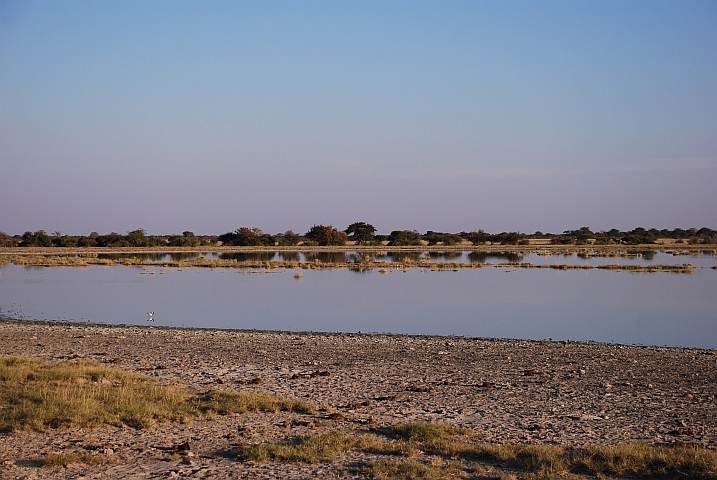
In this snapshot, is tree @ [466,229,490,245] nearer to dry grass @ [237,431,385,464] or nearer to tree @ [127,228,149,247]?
tree @ [127,228,149,247]

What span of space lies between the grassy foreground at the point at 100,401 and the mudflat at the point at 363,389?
245mm

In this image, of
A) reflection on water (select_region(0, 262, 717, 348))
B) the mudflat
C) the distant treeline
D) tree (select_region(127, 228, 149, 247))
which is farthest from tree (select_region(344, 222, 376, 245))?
the mudflat

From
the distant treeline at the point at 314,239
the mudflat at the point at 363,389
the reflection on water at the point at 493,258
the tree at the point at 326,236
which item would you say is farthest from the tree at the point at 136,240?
the mudflat at the point at 363,389

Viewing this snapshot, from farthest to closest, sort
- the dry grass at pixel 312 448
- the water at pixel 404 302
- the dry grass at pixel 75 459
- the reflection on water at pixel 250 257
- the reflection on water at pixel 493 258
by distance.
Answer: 1. the reflection on water at pixel 250 257
2. the reflection on water at pixel 493 258
3. the water at pixel 404 302
4. the dry grass at pixel 312 448
5. the dry grass at pixel 75 459

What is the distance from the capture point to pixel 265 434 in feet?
27.2

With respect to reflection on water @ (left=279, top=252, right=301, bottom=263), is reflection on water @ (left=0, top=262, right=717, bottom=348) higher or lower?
lower

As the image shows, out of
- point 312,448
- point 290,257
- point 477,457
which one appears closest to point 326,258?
point 290,257

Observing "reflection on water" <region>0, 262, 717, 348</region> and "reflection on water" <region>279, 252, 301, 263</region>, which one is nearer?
"reflection on water" <region>0, 262, 717, 348</region>

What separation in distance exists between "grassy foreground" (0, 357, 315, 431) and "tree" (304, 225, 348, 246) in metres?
93.8

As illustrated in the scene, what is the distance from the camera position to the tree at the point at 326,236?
347 feet

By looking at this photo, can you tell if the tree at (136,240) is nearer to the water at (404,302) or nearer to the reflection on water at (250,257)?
the reflection on water at (250,257)

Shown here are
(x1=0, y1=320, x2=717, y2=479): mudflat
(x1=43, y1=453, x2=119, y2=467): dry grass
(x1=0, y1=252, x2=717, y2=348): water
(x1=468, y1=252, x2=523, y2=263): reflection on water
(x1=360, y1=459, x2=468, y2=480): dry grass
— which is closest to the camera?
(x1=360, y1=459, x2=468, y2=480): dry grass

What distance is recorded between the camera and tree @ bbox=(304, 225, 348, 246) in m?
106

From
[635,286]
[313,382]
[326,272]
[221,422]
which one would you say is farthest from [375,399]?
[326,272]
